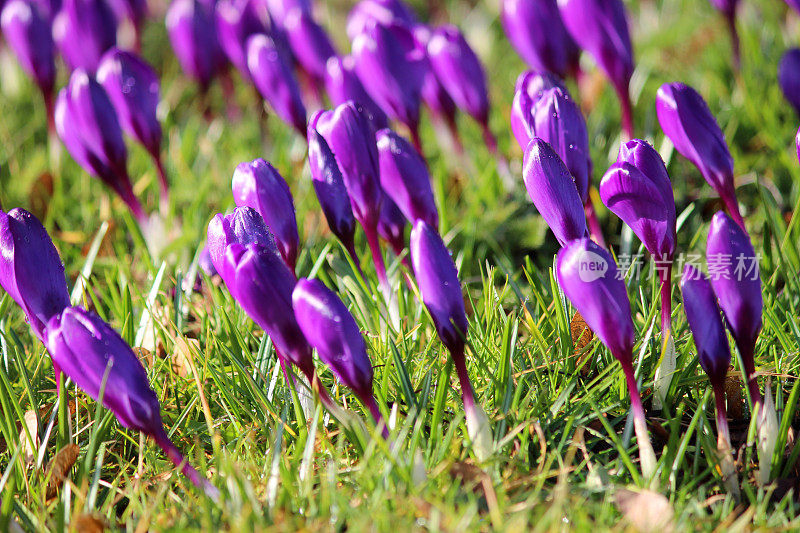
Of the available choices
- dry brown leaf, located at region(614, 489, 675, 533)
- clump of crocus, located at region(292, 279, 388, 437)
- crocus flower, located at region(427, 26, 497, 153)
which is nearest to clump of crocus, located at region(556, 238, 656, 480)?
dry brown leaf, located at region(614, 489, 675, 533)

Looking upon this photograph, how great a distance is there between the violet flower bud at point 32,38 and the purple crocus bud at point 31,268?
188 centimetres

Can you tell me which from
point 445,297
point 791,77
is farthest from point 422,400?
point 791,77

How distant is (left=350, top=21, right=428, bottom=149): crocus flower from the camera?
2.54 metres

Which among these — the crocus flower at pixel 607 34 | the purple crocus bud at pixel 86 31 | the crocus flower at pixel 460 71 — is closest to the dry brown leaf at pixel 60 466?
the crocus flower at pixel 460 71

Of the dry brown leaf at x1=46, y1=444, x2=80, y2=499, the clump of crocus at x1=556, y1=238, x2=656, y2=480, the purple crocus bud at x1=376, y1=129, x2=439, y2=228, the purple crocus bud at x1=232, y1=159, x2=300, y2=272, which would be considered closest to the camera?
the clump of crocus at x1=556, y1=238, x2=656, y2=480

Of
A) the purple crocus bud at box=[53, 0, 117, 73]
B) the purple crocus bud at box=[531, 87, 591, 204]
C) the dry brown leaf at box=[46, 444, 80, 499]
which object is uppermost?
the purple crocus bud at box=[53, 0, 117, 73]

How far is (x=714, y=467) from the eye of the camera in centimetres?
157

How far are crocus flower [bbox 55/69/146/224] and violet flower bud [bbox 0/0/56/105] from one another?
97 cm

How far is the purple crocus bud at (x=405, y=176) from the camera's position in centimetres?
192

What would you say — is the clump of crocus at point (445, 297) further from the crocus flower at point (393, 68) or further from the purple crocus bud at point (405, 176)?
the crocus flower at point (393, 68)

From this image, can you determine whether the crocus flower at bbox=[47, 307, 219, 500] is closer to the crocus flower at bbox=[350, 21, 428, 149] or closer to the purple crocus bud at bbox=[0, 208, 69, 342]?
the purple crocus bud at bbox=[0, 208, 69, 342]

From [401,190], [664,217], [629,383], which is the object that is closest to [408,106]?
[401,190]

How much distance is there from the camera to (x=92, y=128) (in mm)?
2354

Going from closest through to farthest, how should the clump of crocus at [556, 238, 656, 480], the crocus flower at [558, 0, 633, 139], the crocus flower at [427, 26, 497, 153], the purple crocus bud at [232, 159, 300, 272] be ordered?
the clump of crocus at [556, 238, 656, 480] → the purple crocus bud at [232, 159, 300, 272] → the crocus flower at [558, 0, 633, 139] → the crocus flower at [427, 26, 497, 153]
